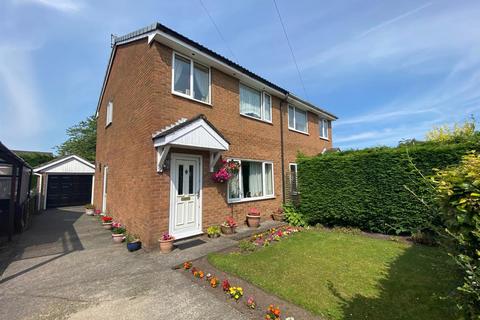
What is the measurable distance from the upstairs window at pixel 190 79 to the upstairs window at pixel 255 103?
210 centimetres

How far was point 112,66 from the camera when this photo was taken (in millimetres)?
11398

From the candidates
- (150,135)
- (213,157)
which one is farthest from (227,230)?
(150,135)

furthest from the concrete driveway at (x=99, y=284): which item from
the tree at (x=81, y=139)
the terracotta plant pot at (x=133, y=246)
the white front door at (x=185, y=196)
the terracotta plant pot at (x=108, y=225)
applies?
the tree at (x=81, y=139)

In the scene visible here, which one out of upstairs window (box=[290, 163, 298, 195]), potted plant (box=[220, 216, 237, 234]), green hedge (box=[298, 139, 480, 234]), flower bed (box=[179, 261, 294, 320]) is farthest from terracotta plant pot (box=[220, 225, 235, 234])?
upstairs window (box=[290, 163, 298, 195])

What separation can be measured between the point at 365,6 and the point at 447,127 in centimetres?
2052

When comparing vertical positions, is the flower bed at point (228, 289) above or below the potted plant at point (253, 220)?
below

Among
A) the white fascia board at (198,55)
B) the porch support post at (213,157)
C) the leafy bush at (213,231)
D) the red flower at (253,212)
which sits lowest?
the leafy bush at (213,231)

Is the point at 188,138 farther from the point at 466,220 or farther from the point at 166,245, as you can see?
the point at 466,220

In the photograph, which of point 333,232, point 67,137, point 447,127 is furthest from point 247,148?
point 67,137

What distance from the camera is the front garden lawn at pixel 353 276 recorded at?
3.51 metres

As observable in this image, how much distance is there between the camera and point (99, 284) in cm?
452

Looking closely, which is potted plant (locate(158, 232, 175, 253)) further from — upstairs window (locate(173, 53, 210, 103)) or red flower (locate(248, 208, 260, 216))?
upstairs window (locate(173, 53, 210, 103))

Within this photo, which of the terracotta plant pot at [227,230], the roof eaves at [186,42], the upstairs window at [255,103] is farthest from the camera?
the upstairs window at [255,103]

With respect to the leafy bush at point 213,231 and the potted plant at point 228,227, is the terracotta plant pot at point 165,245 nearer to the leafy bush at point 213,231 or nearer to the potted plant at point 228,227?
the leafy bush at point 213,231
